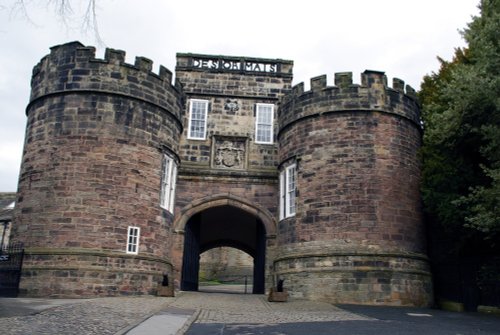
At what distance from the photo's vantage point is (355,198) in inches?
675

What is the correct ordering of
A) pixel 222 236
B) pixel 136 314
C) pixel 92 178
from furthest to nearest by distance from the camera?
pixel 222 236
pixel 92 178
pixel 136 314

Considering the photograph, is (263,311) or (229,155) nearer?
(263,311)

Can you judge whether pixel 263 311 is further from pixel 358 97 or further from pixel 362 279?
pixel 358 97

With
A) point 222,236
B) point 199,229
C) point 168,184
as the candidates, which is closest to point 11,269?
point 168,184

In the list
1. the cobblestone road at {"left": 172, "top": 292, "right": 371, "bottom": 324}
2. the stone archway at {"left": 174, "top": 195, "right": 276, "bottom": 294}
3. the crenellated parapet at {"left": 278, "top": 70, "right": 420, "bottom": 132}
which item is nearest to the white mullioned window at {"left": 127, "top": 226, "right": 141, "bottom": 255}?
the cobblestone road at {"left": 172, "top": 292, "right": 371, "bottom": 324}

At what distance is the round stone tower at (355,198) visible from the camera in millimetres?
16406

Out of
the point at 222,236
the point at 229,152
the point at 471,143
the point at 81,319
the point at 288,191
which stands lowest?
the point at 81,319

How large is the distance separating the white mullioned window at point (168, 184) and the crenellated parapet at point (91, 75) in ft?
7.33

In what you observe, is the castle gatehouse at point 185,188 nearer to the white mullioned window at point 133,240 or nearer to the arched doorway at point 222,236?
the white mullioned window at point 133,240

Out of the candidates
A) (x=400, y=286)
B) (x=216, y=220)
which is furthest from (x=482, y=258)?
(x=216, y=220)

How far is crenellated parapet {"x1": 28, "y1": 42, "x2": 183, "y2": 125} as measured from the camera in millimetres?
17391

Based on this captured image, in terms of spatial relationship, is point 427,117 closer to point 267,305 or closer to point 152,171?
point 267,305

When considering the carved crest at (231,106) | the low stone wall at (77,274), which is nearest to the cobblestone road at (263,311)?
the low stone wall at (77,274)

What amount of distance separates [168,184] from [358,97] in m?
7.64
